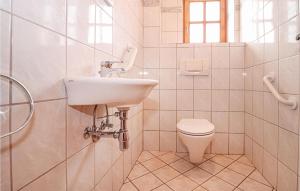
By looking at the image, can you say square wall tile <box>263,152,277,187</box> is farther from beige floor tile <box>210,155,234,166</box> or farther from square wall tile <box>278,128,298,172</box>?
beige floor tile <box>210,155,234,166</box>

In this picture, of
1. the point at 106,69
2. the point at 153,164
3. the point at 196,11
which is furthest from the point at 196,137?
the point at 196,11

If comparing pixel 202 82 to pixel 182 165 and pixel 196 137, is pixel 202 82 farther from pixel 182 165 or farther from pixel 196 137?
pixel 182 165

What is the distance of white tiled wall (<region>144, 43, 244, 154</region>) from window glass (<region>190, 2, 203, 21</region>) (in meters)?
1.20

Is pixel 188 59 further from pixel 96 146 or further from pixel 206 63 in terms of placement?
pixel 96 146

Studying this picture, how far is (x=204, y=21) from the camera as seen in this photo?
9.50 ft

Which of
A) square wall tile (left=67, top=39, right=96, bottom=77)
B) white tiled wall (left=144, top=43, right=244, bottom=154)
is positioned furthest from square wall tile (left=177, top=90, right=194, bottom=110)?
square wall tile (left=67, top=39, right=96, bottom=77)

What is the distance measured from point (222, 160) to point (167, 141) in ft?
2.07

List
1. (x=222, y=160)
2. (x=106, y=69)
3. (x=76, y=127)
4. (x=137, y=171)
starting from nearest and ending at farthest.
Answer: (x=76, y=127), (x=106, y=69), (x=137, y=171), (x=222, y=160)

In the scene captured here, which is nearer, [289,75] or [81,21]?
[81,21]

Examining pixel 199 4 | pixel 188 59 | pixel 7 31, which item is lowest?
pixel 7 31

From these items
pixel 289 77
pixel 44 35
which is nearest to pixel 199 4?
pixel 289 77

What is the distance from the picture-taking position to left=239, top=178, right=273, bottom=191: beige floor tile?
1.33 m

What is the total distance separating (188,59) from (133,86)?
1.49m

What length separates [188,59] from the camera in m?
1.99
